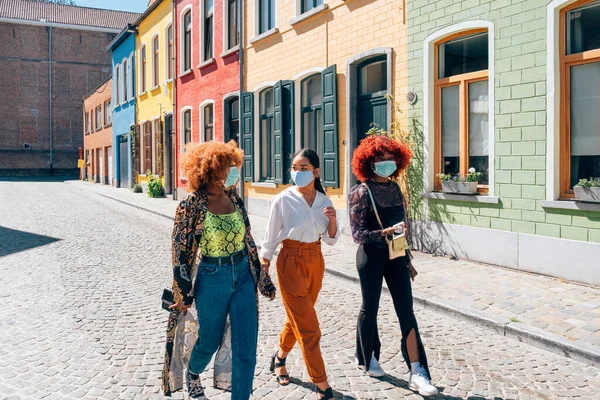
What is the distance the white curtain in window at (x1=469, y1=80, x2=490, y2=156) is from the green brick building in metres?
0.02

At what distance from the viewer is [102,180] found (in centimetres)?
3706

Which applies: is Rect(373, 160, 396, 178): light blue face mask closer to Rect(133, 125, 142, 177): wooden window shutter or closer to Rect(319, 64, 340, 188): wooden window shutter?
Rect(319, 64, 340, 188): wooden window shutter

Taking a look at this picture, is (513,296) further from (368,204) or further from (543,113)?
(368,204)

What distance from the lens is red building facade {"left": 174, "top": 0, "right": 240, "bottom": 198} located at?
17.5 meters

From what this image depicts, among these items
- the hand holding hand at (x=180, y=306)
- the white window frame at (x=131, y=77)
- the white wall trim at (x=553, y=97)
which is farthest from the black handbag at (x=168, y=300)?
the white window frame at (x=131, y=77)

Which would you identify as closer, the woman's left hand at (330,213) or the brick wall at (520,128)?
the woman's left hand at (330,213)

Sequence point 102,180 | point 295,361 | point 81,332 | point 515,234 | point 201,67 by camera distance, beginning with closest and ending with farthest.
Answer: point 295,361
point 81,332
point 515,234
point 201,67
point 102,180

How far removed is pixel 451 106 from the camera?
9.29m

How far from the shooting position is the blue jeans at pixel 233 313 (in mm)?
3547

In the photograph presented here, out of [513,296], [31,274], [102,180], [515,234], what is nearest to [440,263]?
[515,234]

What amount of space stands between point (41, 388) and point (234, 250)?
1839 millimetres

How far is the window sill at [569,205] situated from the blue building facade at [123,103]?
77.2 ft

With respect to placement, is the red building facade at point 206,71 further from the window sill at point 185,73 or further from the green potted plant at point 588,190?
the green potted plant at point 588,190

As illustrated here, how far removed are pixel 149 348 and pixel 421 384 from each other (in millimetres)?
2366
